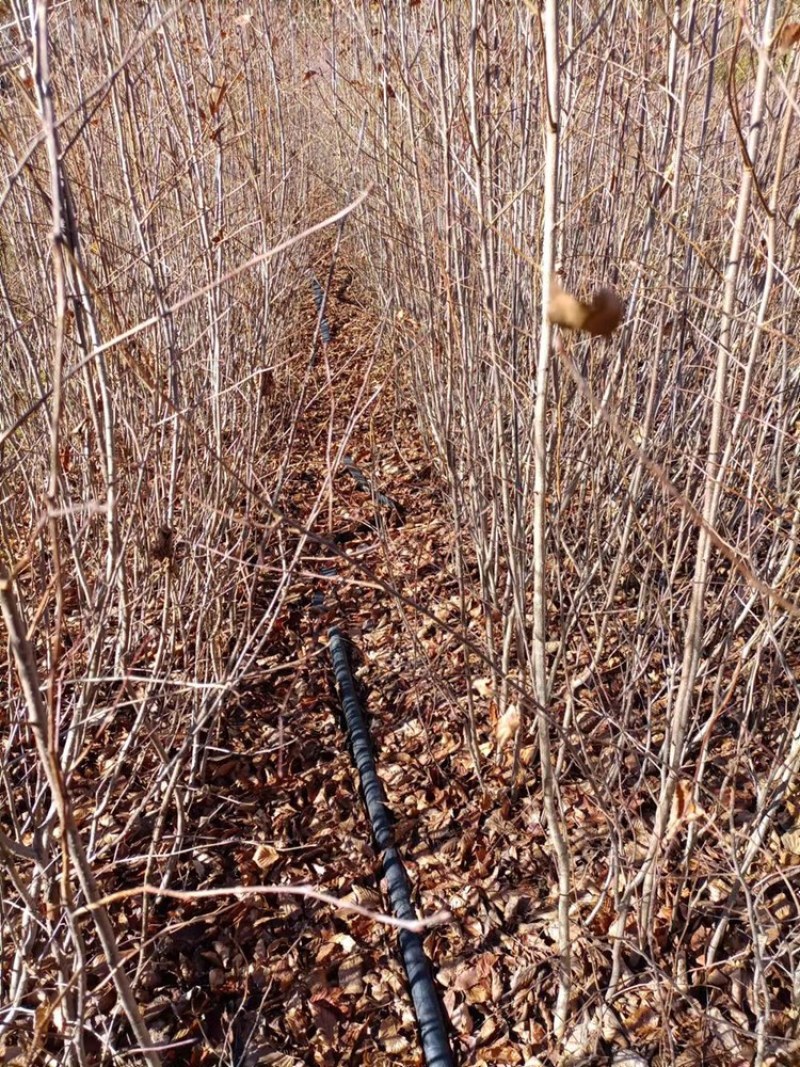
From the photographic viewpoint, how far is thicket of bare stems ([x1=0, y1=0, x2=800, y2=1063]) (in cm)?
146

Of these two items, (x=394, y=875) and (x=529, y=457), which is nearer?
(x=394, y=875)

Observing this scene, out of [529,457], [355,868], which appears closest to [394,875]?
[355,868]

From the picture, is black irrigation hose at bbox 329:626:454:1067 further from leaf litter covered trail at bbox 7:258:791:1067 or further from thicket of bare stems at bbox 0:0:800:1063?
thicket of bare stems at bbox 0:0:800:1063

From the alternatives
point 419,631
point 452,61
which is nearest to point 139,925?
point 419,631

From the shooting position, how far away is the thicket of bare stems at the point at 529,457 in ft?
4.78

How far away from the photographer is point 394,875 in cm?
204

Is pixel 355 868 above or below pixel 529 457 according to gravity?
below

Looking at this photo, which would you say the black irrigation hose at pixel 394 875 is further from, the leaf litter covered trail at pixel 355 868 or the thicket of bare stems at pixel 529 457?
the thicket of bare stems at pixel 529 457

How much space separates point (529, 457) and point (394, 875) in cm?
118

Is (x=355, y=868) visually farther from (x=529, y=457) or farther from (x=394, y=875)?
(x=529, y=457)

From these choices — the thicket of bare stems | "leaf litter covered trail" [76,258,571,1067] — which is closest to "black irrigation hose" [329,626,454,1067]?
"leaf litter covered trail" [76,258,571,1067]

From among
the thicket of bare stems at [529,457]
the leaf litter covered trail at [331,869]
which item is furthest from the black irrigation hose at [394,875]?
the thicket of bare stems at [529,457]

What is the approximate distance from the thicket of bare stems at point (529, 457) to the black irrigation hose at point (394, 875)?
0.28 m

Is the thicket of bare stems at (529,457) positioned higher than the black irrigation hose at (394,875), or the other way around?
the thicket of bare stems at (529,457)
